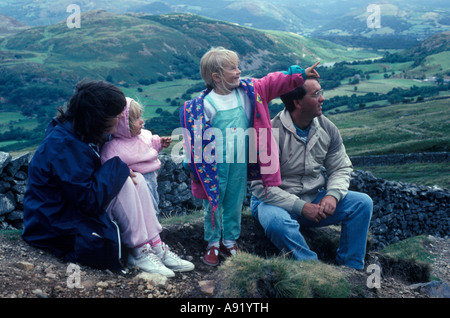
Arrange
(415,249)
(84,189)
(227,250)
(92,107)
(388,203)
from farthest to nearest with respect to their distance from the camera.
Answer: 1. (388,203)
2. (415,249)
3. (227,250)
4. (92,107)
5. (84,189)

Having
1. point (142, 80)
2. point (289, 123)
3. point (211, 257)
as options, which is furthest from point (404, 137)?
point (142, 80)

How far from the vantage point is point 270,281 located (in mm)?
4352

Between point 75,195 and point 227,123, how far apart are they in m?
2.05

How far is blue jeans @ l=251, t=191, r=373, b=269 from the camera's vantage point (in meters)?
5.63

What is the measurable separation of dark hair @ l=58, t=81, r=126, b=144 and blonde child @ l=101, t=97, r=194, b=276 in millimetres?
530

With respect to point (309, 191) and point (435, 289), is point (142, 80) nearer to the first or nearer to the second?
point (309, 191)

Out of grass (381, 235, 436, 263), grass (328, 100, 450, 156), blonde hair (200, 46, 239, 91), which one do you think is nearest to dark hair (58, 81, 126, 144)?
blonde hair (200, 46, 239, 91)

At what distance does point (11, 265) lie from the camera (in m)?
4.52

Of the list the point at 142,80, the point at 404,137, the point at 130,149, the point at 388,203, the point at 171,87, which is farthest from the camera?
the point at 142,80

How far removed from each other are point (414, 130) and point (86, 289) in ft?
185

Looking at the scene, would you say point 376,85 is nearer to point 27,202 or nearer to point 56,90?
point 56,90

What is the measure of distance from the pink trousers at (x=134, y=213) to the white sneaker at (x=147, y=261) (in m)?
0.10
